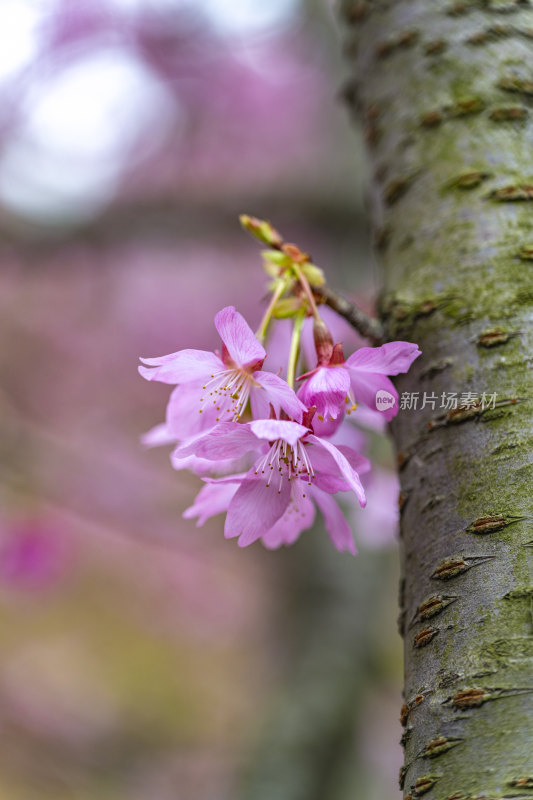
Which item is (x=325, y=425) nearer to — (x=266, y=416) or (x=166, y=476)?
(x=266, y=416)

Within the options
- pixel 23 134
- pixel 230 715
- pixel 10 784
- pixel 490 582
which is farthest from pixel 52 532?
pixel 490 582

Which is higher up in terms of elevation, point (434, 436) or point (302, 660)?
point (434, 436)

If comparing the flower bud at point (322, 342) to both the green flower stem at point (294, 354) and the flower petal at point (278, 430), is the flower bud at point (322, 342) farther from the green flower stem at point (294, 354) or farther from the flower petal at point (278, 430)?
the flower petal at point (278, 430)

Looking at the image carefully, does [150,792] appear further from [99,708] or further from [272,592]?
[99,708]

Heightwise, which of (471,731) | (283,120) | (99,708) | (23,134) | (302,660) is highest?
(283,120)

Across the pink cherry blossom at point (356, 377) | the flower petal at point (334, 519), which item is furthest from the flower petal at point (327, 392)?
the flower petal at point (334, 519)

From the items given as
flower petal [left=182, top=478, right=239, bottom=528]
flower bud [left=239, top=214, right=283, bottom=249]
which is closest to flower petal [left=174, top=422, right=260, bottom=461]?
flower petal [left=182, top=478, right=239, bottom=528]

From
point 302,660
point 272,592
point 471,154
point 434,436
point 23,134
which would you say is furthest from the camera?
point 23,134
